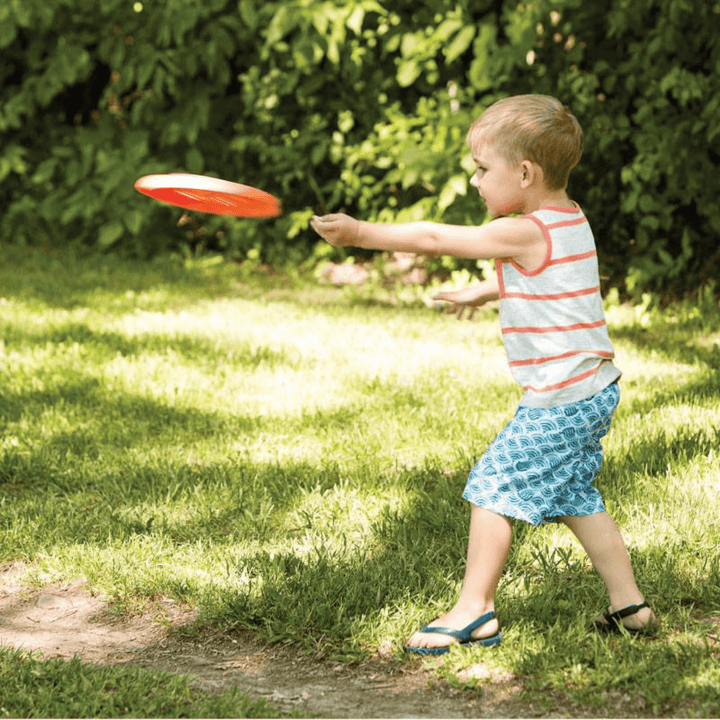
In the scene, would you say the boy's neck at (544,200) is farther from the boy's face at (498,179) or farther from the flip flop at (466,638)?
the flip flop at (466,638)

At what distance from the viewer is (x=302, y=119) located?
8.37 m

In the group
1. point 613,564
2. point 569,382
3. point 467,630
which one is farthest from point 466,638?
point 569,382

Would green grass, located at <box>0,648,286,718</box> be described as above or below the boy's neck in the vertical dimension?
below

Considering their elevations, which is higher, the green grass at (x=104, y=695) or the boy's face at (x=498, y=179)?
the boy's face at (x=498, y=179)

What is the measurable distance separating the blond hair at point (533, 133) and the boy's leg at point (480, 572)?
2.65 feet

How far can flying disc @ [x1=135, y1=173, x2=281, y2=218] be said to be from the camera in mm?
2824

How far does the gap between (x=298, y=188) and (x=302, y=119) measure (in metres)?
0.55

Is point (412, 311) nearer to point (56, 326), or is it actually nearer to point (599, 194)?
point (599, 194)

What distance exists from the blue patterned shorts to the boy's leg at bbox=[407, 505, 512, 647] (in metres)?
0.04

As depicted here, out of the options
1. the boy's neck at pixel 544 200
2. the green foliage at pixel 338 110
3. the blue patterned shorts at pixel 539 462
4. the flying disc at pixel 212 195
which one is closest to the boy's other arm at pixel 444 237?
the boy's neck at pixel 544 200

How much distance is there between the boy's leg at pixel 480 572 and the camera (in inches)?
97.5

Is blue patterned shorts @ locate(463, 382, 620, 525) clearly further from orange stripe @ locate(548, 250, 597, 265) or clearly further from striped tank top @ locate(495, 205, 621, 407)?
orange stripe @ locate(548, 250, 597, 265)

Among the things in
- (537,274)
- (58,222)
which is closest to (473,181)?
(537,274)

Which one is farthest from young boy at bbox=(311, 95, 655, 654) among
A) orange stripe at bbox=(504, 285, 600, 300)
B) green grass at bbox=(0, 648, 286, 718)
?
green grass at bbox=(0, 648, 286, 718)
